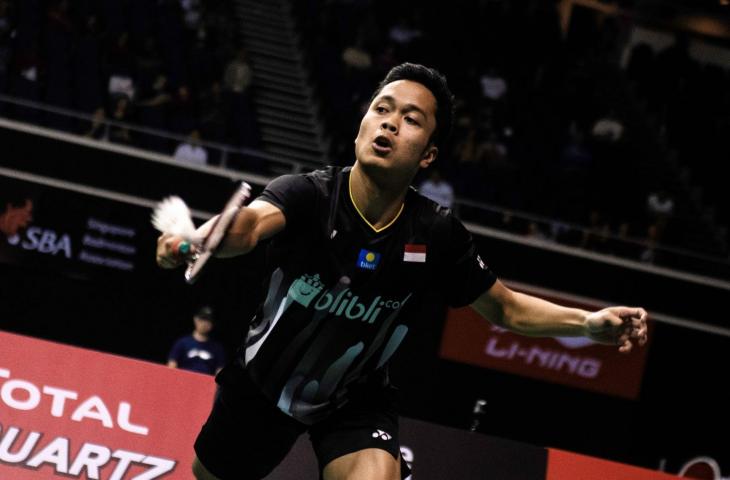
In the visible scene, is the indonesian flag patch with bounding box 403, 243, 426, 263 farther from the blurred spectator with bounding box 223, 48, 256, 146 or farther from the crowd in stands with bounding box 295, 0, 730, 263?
the blurred spectator with bounding box 223, 48, 256, 146

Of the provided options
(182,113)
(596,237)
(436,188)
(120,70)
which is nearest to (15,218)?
(120,70)

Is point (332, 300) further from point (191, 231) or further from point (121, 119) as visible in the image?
point (121, 119)

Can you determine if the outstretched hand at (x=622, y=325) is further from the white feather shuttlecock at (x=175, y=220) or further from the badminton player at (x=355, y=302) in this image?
the white feather shuttlecock at (x=175, y=220)

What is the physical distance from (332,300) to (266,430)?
0.59m

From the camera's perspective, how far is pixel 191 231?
300 centimetres

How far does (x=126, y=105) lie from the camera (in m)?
13.0

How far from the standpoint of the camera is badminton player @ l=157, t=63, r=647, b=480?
385 cm

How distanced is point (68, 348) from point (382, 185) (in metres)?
2.53

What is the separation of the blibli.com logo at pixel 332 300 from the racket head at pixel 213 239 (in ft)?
2.44

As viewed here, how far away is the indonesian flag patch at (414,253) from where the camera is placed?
3963mm

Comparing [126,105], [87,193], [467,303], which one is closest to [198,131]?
[126,105]

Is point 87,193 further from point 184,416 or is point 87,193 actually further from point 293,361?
point 293,361

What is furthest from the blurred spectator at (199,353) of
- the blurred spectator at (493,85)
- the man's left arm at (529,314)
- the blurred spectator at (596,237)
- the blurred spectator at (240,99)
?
the blurred spectator at (493,85)

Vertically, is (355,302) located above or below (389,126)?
below
